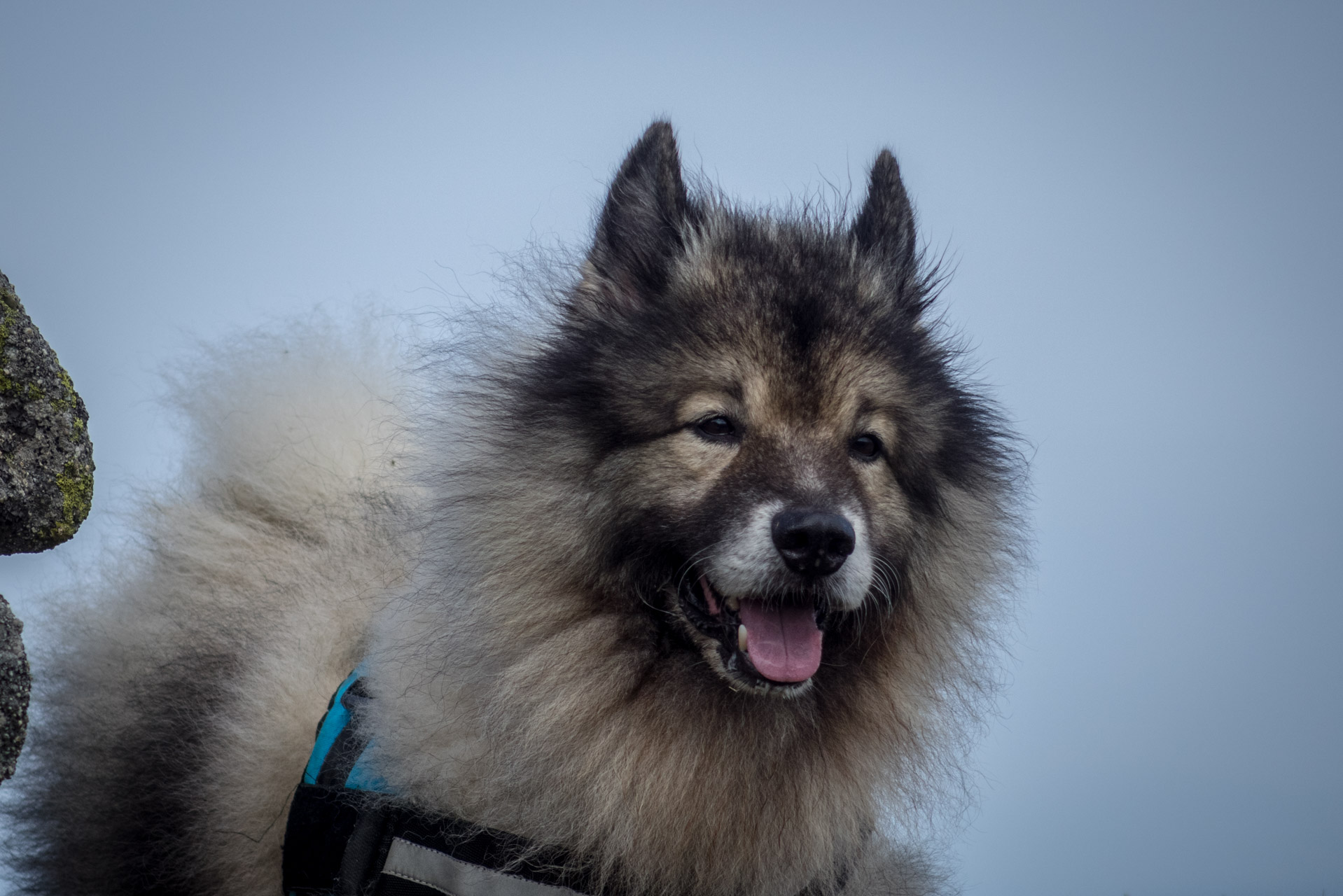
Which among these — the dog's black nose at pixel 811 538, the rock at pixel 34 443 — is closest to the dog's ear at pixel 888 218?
the dog's black nose at pixel 811 538

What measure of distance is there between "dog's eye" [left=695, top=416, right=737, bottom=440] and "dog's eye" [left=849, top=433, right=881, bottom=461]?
33 cm

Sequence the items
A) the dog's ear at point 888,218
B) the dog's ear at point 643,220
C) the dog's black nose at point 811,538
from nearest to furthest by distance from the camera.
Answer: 1. the dog's black nose at point 811,538
2. the dog's ear at point 643,220
3. the dog's ear at point 888,218

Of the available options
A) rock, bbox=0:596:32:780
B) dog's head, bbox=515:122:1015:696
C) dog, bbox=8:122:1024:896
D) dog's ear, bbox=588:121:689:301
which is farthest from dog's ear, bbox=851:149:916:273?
rock, bbox=0:596:32:780

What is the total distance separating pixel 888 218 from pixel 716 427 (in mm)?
1044

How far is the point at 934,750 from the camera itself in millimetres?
3168

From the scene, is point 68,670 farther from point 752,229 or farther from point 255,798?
point 752,229

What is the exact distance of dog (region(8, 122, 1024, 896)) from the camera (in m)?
2.75

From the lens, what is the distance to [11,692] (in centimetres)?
221

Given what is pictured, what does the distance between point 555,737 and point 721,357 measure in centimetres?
103

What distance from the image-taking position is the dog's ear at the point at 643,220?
300 centimetres

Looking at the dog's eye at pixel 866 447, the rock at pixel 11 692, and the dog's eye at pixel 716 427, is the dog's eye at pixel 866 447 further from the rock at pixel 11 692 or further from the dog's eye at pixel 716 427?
the rock at pixel 11 692

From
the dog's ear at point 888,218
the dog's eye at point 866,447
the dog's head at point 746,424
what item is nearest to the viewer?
the dog's head at point 746,424

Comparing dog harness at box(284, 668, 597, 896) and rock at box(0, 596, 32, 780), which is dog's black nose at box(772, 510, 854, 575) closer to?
dog harness at box(284, 668, 597, 896)

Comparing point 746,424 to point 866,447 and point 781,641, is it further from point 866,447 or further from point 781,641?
point 781,641
